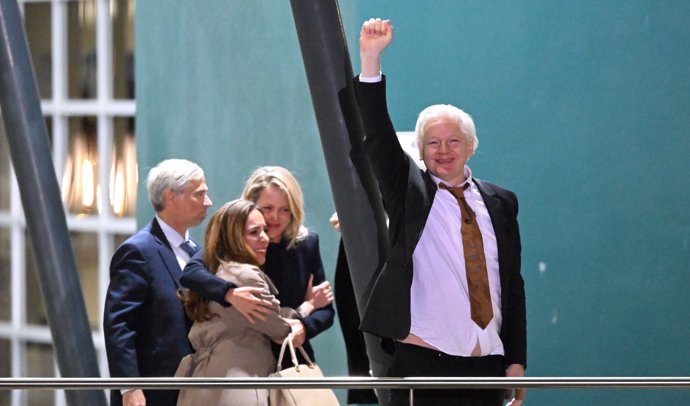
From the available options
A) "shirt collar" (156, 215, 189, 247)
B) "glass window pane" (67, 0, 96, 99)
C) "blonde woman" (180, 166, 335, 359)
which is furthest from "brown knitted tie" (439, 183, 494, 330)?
"glass window pane" (67, 0, 96, 99)

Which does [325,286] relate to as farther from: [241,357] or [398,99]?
[398,99]

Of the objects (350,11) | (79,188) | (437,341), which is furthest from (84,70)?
(437,341)

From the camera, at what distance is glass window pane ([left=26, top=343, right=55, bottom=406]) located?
10375 millimetres

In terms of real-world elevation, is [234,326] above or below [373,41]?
below

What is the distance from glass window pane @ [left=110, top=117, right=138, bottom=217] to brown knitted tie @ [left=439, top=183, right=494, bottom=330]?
554cm

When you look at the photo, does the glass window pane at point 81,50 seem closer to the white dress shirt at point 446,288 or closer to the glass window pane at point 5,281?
the glass window pane at point 5,281

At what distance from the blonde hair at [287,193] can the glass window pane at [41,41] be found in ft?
16.2

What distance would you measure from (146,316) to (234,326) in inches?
18.0

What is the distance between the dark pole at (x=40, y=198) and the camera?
7.07 meters

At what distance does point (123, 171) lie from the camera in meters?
9.82

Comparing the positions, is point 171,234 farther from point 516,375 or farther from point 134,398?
point 516,375

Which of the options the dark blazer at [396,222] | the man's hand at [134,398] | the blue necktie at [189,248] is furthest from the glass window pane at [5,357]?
the dark blazer at [396,222]

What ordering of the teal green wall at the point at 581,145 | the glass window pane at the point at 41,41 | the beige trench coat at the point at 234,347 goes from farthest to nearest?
the glass window pane at the point at 41,41 < the teal green wall at the point at 581,145 < the beige trench coat at the point at 234,347

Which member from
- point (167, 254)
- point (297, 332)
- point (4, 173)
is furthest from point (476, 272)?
point (4, 173)
